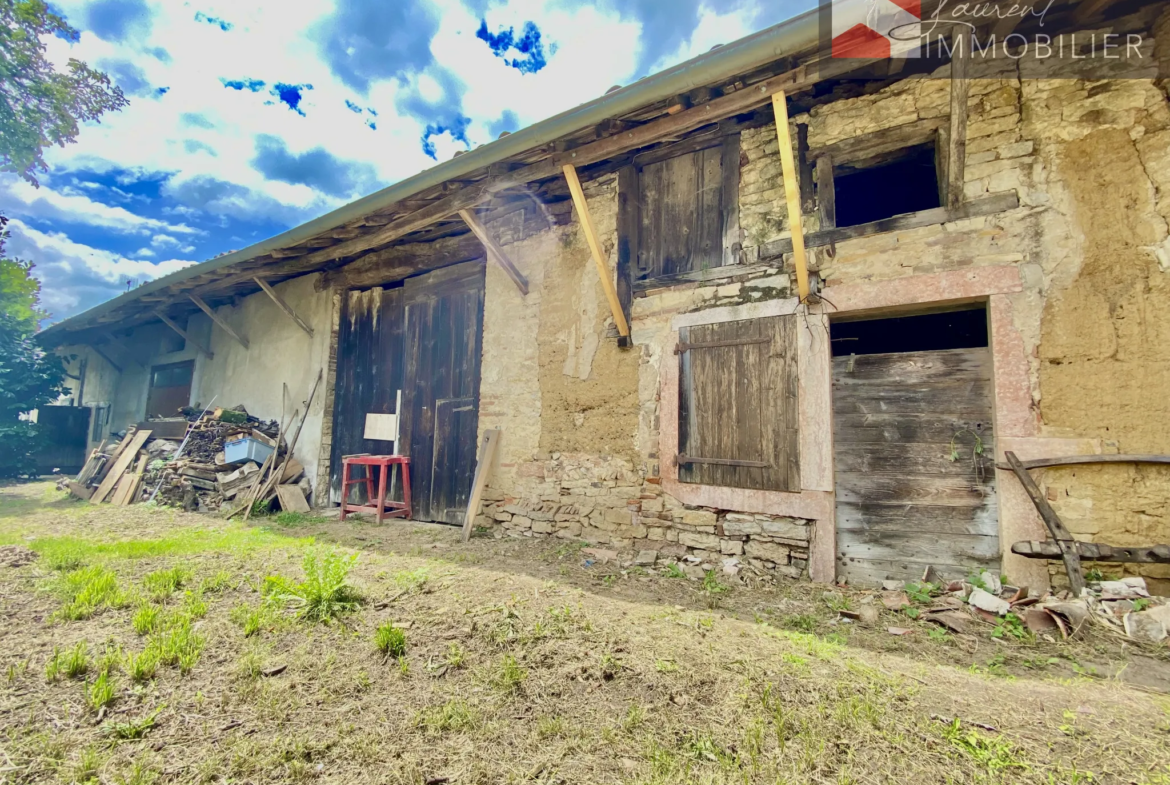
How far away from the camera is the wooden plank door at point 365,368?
7195 millimetres

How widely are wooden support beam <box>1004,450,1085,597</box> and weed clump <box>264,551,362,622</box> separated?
4521 millimetres

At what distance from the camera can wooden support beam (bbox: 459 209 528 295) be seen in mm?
5215

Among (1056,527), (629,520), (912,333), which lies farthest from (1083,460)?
(629,520)

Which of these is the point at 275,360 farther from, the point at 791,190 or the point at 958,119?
the point at 958,119

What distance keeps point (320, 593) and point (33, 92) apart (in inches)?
633

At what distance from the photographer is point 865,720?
6.36ft

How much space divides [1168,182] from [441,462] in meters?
7.04

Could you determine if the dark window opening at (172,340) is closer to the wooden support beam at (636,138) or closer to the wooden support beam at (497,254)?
the wooden support beam at (636,138)

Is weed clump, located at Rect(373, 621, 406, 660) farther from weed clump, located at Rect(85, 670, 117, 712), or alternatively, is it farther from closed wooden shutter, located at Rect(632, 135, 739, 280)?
closed wooden shutter, located at Rect(632, 135, 739, 280)

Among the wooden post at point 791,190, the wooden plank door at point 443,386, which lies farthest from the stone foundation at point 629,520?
the wooden post at point 791,190

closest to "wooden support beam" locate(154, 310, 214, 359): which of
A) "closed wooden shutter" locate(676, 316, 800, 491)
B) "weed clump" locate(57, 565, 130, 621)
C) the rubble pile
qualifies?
"weed clump" locate(57, 565, 130, 621)

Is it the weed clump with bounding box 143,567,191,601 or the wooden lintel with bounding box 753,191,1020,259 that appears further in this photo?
the wooden lintel with bounding box 753,191,1020,259

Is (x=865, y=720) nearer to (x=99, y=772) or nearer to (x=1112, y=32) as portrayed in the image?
(x=99, y=772)

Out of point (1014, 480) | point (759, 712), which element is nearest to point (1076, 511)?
point (1014, 480)
